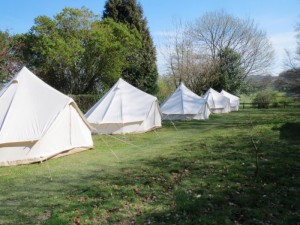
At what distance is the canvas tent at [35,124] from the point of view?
9602 millimetres

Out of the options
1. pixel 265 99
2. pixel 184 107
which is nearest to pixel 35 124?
pixel 184 107

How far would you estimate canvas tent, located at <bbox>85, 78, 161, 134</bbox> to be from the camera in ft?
51.3

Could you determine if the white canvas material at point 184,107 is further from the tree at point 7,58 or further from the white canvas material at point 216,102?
the tree at point 7,58

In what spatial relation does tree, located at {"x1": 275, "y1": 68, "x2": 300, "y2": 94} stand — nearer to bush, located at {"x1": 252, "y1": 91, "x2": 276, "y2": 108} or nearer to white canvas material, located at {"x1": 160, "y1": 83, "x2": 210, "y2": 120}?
bush, located at {"x1": 252, "y1": 91, "x2": 276, "y2": 108}

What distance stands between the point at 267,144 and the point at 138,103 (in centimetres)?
731

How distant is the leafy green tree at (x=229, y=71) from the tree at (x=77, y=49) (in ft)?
54.9

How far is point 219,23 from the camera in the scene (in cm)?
4409

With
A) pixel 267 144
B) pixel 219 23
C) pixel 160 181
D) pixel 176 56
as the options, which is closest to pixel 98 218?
pixel 160 181

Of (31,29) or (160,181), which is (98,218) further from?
(31,29)

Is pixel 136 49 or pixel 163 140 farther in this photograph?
pixel 136 49

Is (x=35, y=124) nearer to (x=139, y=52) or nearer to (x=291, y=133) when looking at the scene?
(x=291, y=133)

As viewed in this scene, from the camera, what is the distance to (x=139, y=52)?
1232 inches

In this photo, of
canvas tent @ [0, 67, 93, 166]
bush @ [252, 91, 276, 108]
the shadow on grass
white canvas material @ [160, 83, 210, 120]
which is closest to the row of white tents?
Result: canvas tent @ [0, 67, 93, 166]

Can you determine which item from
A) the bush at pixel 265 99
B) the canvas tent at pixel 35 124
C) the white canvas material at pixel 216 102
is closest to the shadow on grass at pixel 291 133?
the canvas tent at pixel 35 124
